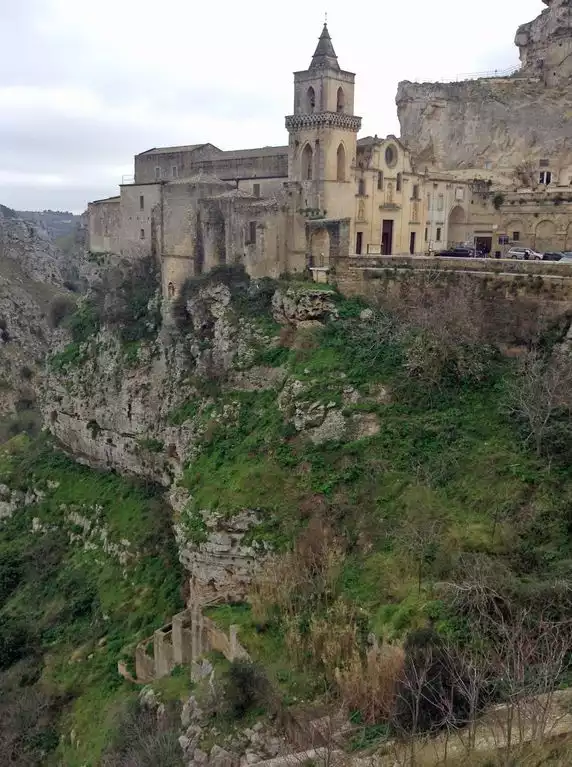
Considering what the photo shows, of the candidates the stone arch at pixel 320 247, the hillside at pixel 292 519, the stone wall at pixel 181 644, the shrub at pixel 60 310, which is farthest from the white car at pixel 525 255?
the shrub at pixel 60 310

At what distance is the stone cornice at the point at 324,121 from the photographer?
3036 centimetres

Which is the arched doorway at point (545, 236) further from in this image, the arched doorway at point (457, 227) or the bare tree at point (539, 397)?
the bare tree at point (539, 397)

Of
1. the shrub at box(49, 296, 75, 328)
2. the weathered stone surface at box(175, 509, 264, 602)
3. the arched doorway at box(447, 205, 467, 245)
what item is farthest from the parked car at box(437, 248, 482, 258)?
the shrub at box(49, 296, 75, 328)

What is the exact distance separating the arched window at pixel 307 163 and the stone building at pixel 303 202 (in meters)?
0.05

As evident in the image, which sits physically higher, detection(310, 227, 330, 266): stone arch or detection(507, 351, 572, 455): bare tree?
detection(310, 227, 330, 266): stone arch

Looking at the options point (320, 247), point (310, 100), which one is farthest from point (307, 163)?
point (320, 247)

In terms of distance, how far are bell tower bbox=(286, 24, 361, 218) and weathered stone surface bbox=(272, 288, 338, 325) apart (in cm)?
516

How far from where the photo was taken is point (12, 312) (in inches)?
2680

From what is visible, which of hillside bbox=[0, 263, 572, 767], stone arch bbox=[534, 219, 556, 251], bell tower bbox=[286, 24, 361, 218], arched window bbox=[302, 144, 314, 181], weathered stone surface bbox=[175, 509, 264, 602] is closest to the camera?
hillside bbox=[0, 263, 572, 767]

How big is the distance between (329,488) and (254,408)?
20.3 feet

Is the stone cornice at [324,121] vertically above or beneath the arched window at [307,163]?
above

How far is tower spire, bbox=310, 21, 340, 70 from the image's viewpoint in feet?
99.9

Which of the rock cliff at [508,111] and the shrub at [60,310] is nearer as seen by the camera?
the rock cliff at [508,111]

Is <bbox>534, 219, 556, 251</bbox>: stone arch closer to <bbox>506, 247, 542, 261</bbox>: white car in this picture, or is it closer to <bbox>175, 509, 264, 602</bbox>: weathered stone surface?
<bbox>506, 247, 542, 261</bbox>: white car
